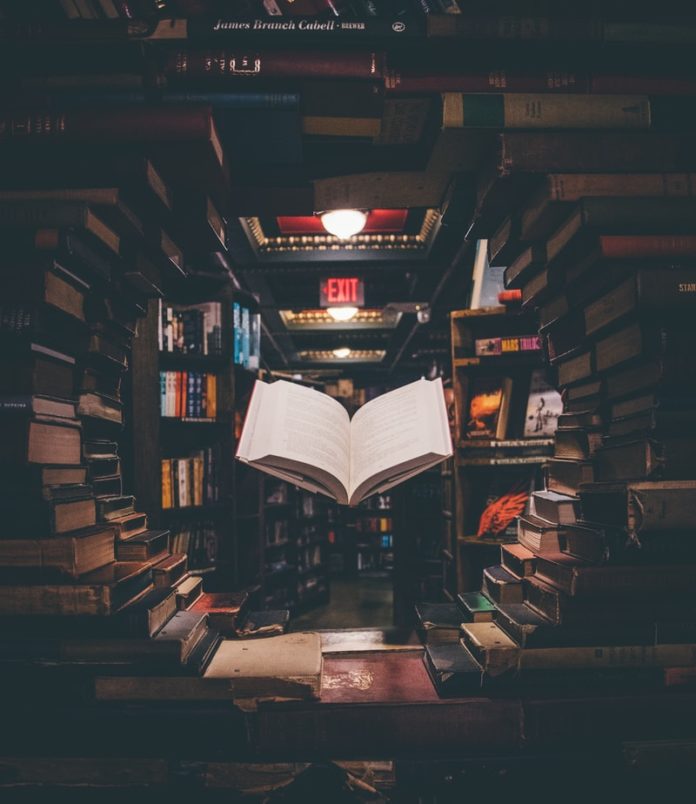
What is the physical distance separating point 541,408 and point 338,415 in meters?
1.81

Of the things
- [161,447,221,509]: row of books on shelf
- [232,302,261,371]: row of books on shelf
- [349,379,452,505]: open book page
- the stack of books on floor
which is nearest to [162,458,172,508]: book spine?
[161,447,221,509]: row of books on shelf

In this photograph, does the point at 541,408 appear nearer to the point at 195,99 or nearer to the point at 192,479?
the point at 192,479

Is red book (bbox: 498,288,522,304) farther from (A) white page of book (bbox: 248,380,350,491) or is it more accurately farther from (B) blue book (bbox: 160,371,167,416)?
(B) blue book (bbox: 160,371,167,416)

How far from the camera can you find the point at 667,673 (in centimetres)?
102

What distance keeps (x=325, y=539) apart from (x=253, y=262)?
114 inches

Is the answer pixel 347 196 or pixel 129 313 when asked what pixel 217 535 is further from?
pixel 347 196

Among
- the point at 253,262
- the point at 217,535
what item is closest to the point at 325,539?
the point at 217,535

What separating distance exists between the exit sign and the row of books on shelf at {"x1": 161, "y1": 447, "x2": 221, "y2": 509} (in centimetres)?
200

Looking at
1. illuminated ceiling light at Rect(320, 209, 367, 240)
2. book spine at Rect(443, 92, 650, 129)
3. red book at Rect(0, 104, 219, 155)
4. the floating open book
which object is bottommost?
the floating open book

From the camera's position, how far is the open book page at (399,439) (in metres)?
1.05

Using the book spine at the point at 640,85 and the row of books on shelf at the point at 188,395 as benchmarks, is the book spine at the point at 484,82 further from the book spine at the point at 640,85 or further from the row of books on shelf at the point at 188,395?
the row of books on shelf at the point at 188,395

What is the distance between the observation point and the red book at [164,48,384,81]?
101cm

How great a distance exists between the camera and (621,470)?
104cm

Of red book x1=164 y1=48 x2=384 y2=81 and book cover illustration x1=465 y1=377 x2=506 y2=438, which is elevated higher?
red book x1=164 y1=48 x2=384 y2=81
